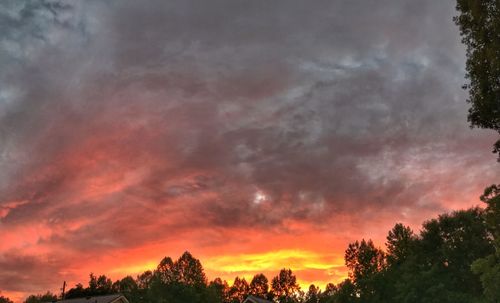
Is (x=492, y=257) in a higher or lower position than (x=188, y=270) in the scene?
lower

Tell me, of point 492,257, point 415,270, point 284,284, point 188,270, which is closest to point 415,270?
point 415,270

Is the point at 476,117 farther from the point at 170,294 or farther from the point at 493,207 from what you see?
the point at 170,294

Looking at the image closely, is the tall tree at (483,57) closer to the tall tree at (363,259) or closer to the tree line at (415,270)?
the tree line at (415,270)

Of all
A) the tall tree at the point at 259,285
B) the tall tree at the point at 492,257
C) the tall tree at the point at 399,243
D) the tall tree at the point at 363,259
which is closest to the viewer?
the tall tree at the point at 492,257

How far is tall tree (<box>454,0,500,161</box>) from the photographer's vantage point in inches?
871

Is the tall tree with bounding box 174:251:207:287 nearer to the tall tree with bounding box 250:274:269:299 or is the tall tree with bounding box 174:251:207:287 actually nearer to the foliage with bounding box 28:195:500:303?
the foliage with bounding box 28:195:500:303

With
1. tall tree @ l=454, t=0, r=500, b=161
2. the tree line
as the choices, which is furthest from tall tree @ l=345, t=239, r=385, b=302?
tall tree @ l=454, t=0, r=500, b=161

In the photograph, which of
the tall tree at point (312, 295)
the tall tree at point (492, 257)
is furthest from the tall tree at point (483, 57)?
the tall tree at point (312, 295)

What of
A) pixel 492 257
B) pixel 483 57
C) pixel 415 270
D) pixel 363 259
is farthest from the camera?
pixel 363 259

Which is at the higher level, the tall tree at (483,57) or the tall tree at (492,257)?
the tall tree at (483,57)

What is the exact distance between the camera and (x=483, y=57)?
74.3 feet

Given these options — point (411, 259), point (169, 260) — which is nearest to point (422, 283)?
point (411, 259)

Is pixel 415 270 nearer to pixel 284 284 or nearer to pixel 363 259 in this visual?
pixel 363 259

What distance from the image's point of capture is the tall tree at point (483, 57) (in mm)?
22125
